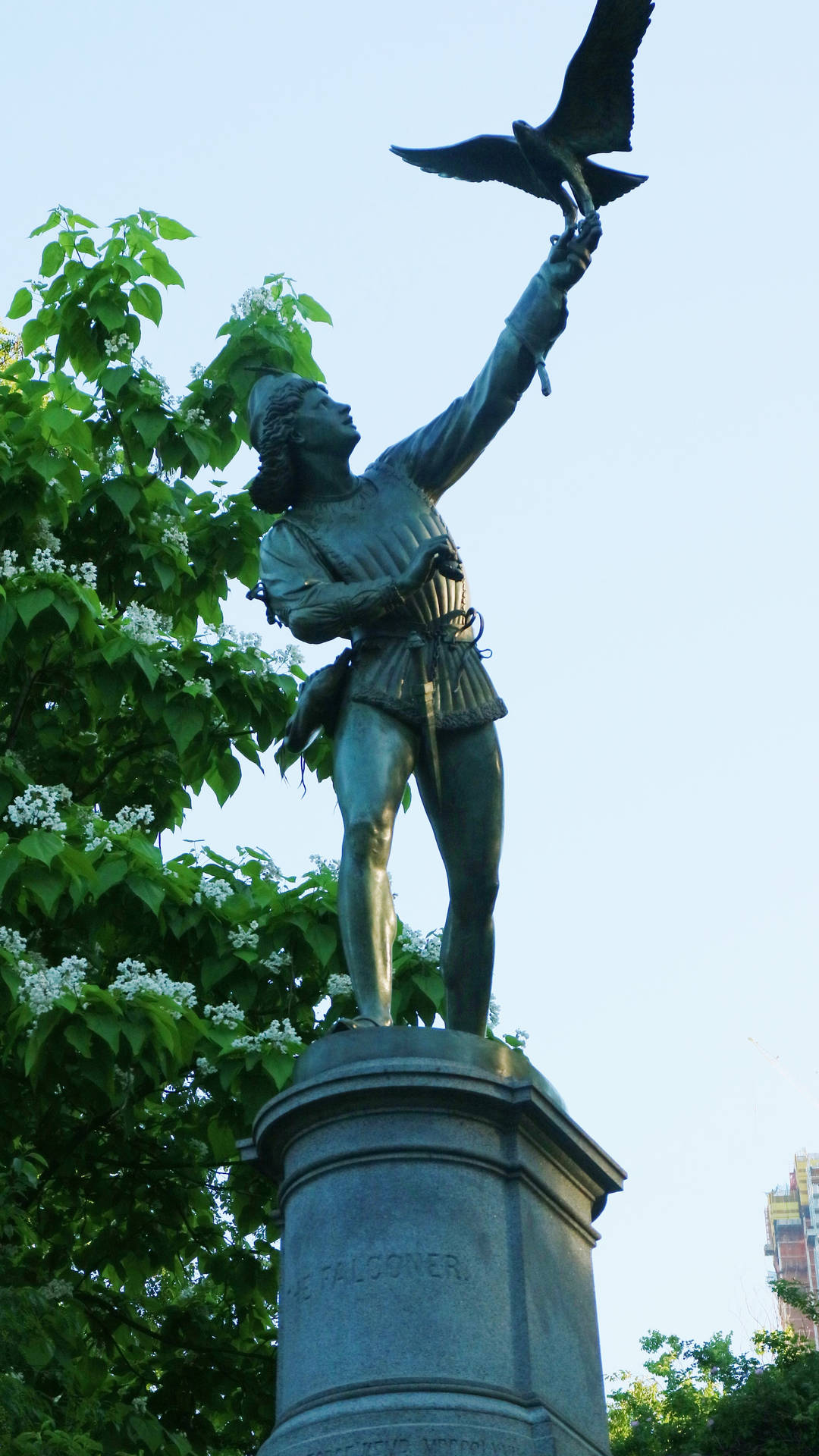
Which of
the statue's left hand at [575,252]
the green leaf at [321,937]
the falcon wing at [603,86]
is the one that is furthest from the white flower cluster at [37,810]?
the falcon wing at [603,86]

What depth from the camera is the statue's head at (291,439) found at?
24.1 feet

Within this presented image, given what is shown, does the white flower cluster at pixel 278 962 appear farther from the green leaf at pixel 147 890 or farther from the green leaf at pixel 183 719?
the green leaf at pixel 183 719

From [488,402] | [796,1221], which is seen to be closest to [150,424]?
[488,402]

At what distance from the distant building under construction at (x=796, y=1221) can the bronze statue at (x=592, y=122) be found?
3470 inches

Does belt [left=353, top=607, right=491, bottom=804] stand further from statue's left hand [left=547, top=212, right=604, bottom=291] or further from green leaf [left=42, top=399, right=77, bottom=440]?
green leaf [left=42, top=399, right=77, bottom=440]

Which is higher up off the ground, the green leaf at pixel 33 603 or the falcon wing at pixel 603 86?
the falcon wing at pixel 603 86

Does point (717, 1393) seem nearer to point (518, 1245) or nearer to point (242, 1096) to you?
point (242, 1096)

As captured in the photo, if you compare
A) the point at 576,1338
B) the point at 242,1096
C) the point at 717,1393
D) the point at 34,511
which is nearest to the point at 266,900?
the point at 242,1096

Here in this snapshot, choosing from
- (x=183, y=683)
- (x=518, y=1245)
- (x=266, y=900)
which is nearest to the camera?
(x=518, y=1245)

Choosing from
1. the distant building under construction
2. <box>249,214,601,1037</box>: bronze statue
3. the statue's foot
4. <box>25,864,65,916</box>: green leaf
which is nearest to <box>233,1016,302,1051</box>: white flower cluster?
<box>25,864,65,916</box>: green leaf

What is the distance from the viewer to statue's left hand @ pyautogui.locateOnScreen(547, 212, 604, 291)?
712 centimetres

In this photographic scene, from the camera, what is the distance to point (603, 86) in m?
7.33

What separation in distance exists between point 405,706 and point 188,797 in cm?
422

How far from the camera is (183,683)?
33.3ft
